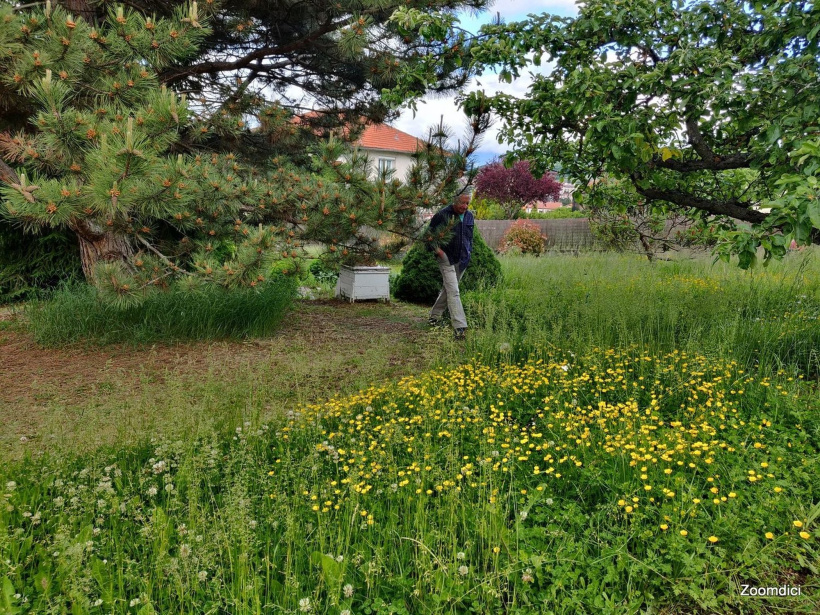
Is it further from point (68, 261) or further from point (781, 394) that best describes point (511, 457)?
point (68, 261)

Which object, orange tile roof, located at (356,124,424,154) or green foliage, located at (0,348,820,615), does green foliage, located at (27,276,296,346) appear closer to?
green foliage, located at (0,348,820,615)

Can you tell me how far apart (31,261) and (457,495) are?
23.1 ft

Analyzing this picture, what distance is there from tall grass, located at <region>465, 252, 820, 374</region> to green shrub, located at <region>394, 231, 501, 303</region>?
623 millimetres

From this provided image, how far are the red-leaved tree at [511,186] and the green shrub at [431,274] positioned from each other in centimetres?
1655

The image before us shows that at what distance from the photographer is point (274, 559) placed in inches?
69.6

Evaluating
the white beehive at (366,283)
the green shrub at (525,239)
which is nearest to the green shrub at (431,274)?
the white beehive at (366,283)

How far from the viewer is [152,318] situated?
509 cm

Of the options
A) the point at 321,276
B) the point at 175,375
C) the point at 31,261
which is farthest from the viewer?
the point at 321,276

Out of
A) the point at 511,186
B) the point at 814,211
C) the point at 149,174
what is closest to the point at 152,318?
the point at 149,174

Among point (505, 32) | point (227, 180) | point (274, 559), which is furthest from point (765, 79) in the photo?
point (227, 180)

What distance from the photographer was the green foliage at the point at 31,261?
659cm

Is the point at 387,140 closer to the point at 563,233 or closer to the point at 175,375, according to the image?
the point at 563,233

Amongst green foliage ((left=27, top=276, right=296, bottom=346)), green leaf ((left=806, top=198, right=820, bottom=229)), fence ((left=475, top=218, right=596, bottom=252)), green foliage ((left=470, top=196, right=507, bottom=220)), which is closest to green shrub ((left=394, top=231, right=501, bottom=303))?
green foliage ((left=27, top=276, right=296, bottom=346))

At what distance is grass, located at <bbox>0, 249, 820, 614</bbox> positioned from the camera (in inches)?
63.8
